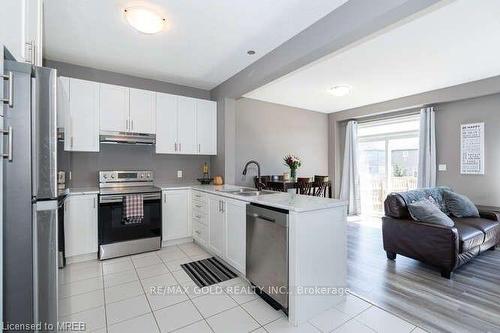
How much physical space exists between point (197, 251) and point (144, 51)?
107 inches

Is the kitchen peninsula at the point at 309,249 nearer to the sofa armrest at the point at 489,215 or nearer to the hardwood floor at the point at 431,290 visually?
the hardwood floor at the point at 431,290

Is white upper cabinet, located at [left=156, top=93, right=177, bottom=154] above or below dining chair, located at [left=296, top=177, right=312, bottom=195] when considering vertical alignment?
above

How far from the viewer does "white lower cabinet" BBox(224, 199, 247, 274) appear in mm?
2471

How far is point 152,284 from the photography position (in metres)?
2.47

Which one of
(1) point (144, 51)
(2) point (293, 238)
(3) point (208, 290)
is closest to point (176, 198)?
(3) point (208, 290)

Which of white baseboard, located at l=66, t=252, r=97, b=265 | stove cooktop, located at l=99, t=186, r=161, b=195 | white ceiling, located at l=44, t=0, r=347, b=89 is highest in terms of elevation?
white ceiling, located at l=44, t=0, r=347, b=89

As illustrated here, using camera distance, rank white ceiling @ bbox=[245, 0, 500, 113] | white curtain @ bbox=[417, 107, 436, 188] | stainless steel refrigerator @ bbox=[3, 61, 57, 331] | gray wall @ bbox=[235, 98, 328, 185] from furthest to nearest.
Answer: gray wall @ bbox=[235, 98, 328, 185] < white curtain @ bbox=[417, 107, 436, 188] < white ceiling @ bbox=[245, 0, 500, 113] < stainless steel refrigerator @ bbox=[3, 61, 57, 331]

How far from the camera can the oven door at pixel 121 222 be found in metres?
3.04

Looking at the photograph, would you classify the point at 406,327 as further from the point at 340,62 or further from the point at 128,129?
the point at 128,129

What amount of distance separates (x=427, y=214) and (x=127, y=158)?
4.16 m

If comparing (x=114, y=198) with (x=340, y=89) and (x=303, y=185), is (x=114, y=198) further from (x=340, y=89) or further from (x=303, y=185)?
(x=340, y=89)

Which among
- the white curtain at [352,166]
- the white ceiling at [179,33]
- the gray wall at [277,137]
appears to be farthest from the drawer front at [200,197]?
the white curtain at [352,166]

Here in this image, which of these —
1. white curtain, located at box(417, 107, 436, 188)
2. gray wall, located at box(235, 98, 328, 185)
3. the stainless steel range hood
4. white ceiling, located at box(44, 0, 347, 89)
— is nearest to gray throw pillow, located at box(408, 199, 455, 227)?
white curtain, located at box(417, 107, 436, 188)

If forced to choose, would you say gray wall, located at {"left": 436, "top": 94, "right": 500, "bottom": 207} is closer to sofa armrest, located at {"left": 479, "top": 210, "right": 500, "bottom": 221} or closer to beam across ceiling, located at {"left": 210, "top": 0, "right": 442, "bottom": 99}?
sofa armrest, located at {"left": 479, "top": 210, "right": 500, "bottom": 221}
